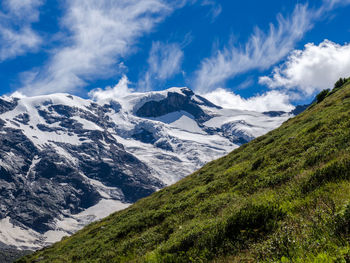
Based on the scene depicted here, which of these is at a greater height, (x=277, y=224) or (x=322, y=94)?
(x=322, y=94)

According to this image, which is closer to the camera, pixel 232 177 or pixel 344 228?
pixel 344 228

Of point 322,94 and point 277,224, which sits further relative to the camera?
point 322,94

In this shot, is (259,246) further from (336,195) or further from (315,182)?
(315,182)

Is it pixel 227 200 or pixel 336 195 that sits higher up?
pixel 227 200

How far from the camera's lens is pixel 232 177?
19.5m

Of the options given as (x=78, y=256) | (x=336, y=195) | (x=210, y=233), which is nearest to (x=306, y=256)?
(x=336, y=195)

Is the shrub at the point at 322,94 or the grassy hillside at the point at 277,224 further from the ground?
the shrub at the point at 322,94

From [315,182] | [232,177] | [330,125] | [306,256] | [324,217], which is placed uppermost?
[330,125]

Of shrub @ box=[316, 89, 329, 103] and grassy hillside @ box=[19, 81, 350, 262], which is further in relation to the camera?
shrub @ box=[316, 89, 329, 103]

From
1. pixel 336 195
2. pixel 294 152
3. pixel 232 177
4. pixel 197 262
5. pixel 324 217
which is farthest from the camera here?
pixel 232 177

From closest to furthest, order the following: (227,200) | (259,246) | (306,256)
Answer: (306,256)
(259,246)
(227,200)

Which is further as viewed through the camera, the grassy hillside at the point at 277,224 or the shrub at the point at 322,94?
the shrub at the point at 322,94

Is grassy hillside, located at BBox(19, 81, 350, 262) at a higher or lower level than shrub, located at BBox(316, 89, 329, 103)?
lower

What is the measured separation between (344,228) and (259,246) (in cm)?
197
